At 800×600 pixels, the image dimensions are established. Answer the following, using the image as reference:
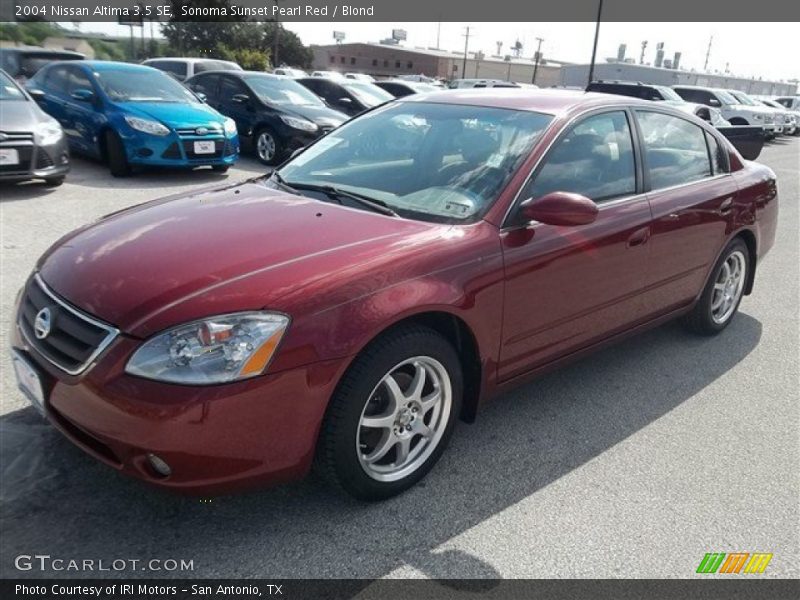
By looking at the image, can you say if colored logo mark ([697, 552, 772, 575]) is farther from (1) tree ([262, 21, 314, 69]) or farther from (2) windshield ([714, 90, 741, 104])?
(1) tree ([262, 21, 314, 69])

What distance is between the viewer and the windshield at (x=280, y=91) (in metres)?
10.8

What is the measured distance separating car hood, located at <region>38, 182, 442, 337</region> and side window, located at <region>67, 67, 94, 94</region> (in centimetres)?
686

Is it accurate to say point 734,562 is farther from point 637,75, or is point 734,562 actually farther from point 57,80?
point 637,75

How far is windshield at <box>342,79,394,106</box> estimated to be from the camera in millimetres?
14305

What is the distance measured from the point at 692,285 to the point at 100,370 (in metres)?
3.45

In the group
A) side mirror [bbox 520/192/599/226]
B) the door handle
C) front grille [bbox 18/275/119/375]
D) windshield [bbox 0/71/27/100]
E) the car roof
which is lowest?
front grille [bbox 18/275/119/375]

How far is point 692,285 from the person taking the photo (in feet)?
13.8

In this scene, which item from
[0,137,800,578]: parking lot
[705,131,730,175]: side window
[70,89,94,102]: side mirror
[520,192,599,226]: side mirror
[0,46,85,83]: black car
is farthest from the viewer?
[0,46,85,83]: black car

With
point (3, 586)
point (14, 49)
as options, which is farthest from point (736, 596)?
point (14, 49)

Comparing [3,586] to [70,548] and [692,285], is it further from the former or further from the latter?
[692,285]

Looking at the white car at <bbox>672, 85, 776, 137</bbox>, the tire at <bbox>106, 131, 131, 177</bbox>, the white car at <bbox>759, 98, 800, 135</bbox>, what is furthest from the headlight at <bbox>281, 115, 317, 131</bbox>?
the white car at <bbox>759, 98, 800, 135</bbox>

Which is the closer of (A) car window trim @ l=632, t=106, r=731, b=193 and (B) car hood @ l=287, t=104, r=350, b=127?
(A) car window trim @ l=632, t=106, r=731, b=193

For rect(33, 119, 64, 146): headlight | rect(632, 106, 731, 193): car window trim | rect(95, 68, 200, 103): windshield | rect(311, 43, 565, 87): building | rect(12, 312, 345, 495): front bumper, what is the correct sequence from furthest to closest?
rect(311, 43, 565, 87): building < rect(95, 68, 200, 103): windshield < rect(33, 119, 64, 146): headlight < rect(632, 106, 731, 193): car window trim < rect(12, 312, 345, 495): front bumper

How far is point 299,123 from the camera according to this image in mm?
10219
